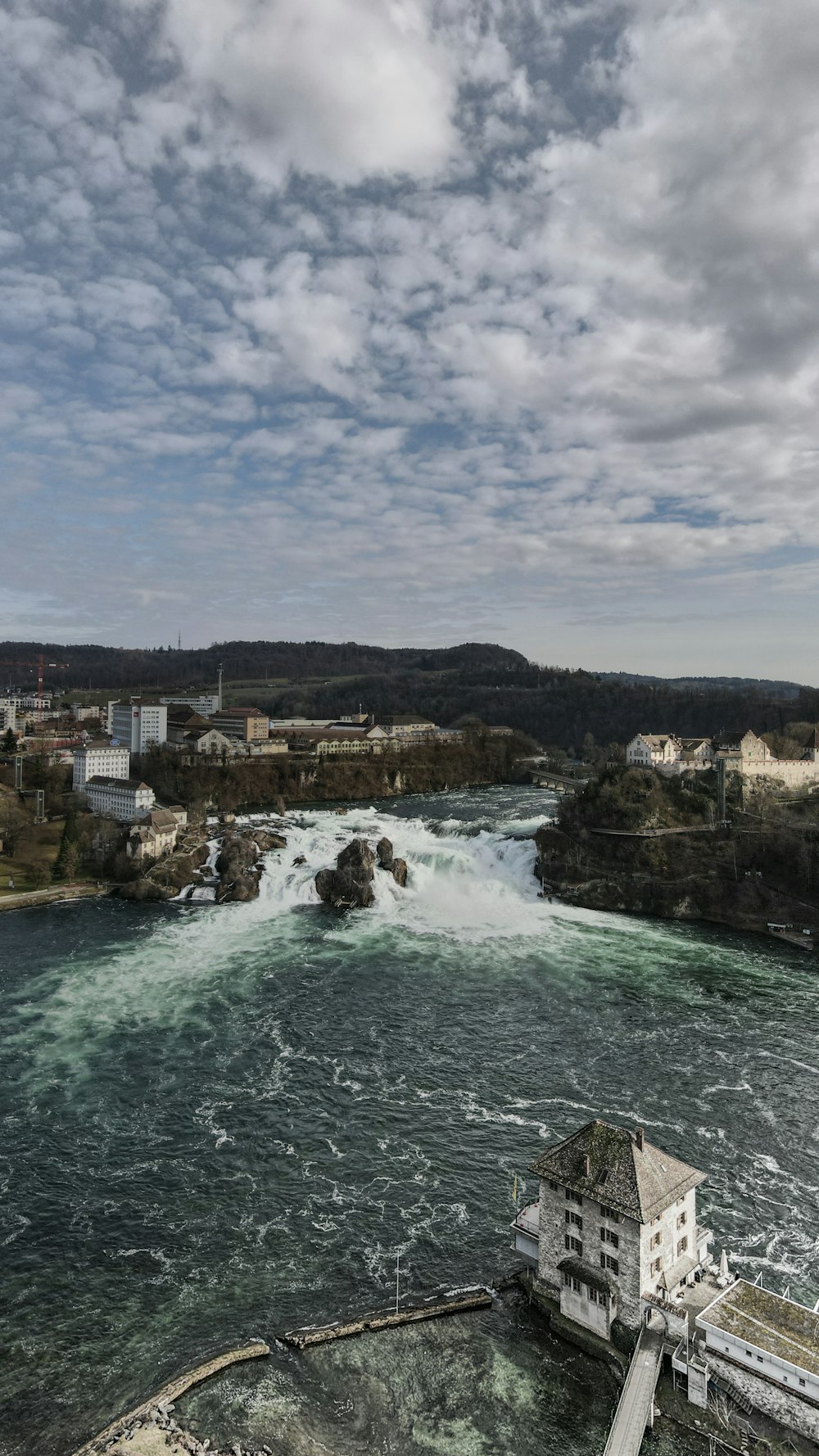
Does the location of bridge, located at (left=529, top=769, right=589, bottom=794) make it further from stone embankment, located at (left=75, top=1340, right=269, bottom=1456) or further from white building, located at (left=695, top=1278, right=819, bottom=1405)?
stone embankment, located at (left=75, top=1340, right=269, bottom=1456)

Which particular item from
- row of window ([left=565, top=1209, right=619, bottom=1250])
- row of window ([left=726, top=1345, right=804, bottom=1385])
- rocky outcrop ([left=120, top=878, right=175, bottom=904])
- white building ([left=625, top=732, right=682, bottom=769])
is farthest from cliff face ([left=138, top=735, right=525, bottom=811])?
row of window ([left=726, top=1345, right=804, bottom=1385])

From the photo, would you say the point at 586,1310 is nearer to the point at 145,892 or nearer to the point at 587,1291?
the point at 587,1291

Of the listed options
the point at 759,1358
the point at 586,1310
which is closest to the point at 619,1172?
the point at 586,1310

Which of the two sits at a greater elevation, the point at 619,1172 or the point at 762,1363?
the point at 619,1172

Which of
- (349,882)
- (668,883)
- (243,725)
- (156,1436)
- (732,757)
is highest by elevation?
(243,725)

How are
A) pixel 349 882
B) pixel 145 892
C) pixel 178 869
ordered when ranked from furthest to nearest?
pixel 178 869
pixel 145 892
pixel 349 882

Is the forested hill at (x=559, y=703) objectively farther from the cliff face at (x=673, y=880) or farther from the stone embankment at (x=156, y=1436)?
the stone embankment at (x=156, y=1436)

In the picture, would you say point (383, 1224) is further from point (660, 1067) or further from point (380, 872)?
point (380, 872)
